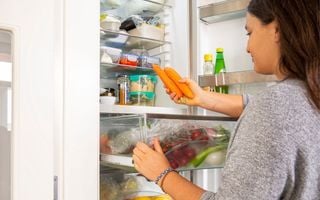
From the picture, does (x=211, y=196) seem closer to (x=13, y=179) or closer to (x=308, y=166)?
(x=308, y=166)

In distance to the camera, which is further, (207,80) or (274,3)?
(207,80)

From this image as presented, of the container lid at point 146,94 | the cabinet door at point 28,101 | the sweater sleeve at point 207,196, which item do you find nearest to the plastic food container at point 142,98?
the container lid at point 146,94

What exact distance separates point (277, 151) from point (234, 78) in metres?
0.80

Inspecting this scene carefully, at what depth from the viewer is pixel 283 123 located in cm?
66

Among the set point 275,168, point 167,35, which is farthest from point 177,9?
point 275,168

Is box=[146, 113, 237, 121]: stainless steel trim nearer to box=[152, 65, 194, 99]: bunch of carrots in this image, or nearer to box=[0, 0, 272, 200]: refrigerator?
box=[152, 65, 194, 99]: bunch of carrots

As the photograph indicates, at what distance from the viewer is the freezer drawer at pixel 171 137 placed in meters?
1.11

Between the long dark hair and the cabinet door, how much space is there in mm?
655

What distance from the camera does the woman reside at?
654 mm

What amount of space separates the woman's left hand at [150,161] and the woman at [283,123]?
16cm

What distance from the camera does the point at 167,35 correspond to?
64.4 inches

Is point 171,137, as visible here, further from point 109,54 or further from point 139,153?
point 109,54

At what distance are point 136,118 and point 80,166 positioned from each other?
9.1 inches

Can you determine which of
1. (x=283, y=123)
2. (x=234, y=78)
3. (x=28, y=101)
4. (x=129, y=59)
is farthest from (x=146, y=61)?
(x=283, y=123)
